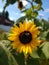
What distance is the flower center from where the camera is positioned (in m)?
1.06

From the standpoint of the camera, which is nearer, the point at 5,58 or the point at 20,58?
the point at 5,58

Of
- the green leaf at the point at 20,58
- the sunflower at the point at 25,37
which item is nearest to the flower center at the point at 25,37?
the sunflower at the point at 25,37

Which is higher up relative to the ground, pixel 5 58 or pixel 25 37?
pixel 5 58

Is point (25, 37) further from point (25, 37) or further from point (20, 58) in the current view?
point (20, 58)

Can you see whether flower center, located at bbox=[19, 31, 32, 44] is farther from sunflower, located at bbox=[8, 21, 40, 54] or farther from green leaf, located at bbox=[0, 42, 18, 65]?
green leaf, located at bbox=[0, 42, 18, 65]

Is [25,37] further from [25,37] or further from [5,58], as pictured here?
[5,58]

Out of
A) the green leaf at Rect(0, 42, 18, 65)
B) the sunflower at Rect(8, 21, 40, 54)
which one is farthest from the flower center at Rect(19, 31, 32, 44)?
the green leaf at Rect(0, 42, 18, 65)

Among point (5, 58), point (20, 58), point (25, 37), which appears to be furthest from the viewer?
point (25, 37)

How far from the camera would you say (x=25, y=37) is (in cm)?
107

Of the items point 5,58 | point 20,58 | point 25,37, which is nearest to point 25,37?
point 25,37

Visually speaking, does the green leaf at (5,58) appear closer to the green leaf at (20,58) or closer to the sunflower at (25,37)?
the green leaf at (20,58)

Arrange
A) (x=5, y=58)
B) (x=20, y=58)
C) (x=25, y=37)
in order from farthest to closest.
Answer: (x=25, y=37), (x=20, y=58), (x=5, y=58)

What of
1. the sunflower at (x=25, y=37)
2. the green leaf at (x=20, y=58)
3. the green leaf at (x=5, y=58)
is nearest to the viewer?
the green leaf at (x=5, y=58)

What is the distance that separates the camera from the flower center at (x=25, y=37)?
1.06 meters
